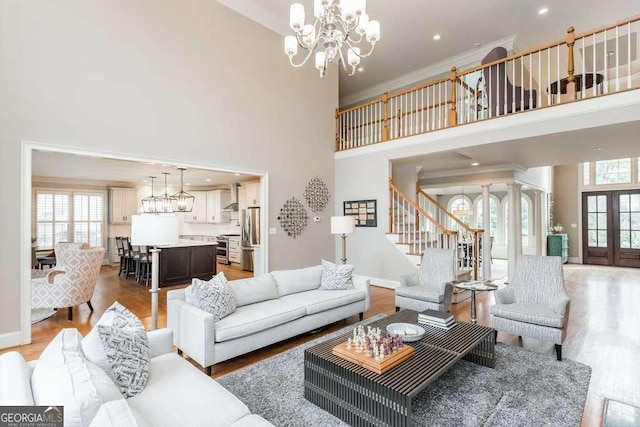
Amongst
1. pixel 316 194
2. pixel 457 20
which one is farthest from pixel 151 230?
pixel 457 20

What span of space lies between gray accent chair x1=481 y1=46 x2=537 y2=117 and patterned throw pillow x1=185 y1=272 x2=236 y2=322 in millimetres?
4768

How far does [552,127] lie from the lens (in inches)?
176

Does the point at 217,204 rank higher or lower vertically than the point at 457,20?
lower

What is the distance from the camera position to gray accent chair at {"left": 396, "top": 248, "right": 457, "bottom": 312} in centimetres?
431

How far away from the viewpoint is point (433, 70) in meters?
7.97

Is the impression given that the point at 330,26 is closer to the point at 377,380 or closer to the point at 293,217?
the point at 377,380

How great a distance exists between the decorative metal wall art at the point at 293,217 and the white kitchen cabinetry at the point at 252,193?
190cm

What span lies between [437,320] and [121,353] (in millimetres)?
2499

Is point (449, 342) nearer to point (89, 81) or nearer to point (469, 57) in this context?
point (89, 81)

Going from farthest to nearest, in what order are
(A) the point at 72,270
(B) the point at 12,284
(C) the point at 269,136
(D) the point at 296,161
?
(D) the point at 296,161 → (C) the point at 269,136 → (A) the point at 72,270 → (B) the point at 12,284

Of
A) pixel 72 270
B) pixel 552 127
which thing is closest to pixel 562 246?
pixel 552 127

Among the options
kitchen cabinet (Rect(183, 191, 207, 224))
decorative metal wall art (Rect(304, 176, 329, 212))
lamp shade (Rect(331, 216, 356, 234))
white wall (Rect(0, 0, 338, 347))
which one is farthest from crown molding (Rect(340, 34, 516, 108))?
kitchen cabinet (Rect(183, 191, 207, 224))

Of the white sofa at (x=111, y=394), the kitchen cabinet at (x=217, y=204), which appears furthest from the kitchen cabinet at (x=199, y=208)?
the white sofa at (x=111, y=394)

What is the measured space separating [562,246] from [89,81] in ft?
41.5
